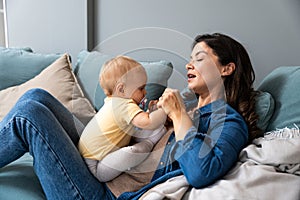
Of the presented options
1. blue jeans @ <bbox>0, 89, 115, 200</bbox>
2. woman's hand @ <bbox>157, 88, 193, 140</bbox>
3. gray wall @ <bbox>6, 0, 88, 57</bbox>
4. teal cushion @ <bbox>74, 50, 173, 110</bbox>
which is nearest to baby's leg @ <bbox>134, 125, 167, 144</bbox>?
woman's hand @ <bbox>157, 88, 193, 140</bbox>

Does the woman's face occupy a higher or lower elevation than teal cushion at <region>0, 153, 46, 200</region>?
higher

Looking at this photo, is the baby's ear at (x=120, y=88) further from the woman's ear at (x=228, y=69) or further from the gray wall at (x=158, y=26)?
the woman's ear at (x=228, y=69)

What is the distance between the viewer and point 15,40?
7.49 feet

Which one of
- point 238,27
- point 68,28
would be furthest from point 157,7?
point 68,28

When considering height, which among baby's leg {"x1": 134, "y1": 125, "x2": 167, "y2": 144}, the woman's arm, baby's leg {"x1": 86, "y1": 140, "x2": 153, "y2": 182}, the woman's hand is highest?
the woman's hand

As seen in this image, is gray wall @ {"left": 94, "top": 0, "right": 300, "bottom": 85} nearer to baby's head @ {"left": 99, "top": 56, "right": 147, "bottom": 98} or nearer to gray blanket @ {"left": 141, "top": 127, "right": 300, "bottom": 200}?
baby's head @ {"left": 99, "top": 56, "right": 147, "bottom": 98}

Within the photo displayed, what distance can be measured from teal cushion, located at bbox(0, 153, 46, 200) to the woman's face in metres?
0.68

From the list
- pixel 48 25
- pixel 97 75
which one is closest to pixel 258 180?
pixel 97 75

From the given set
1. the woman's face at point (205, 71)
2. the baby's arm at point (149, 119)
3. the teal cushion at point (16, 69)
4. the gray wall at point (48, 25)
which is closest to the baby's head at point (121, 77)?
the baby's arm at point (149, 119)

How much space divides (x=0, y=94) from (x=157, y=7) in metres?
1.00

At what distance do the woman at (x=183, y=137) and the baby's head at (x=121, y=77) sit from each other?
13cm

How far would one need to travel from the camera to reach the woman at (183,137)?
3.17 ft

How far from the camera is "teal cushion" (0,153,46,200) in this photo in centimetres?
112

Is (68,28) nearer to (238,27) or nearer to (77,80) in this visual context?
(77,80)
